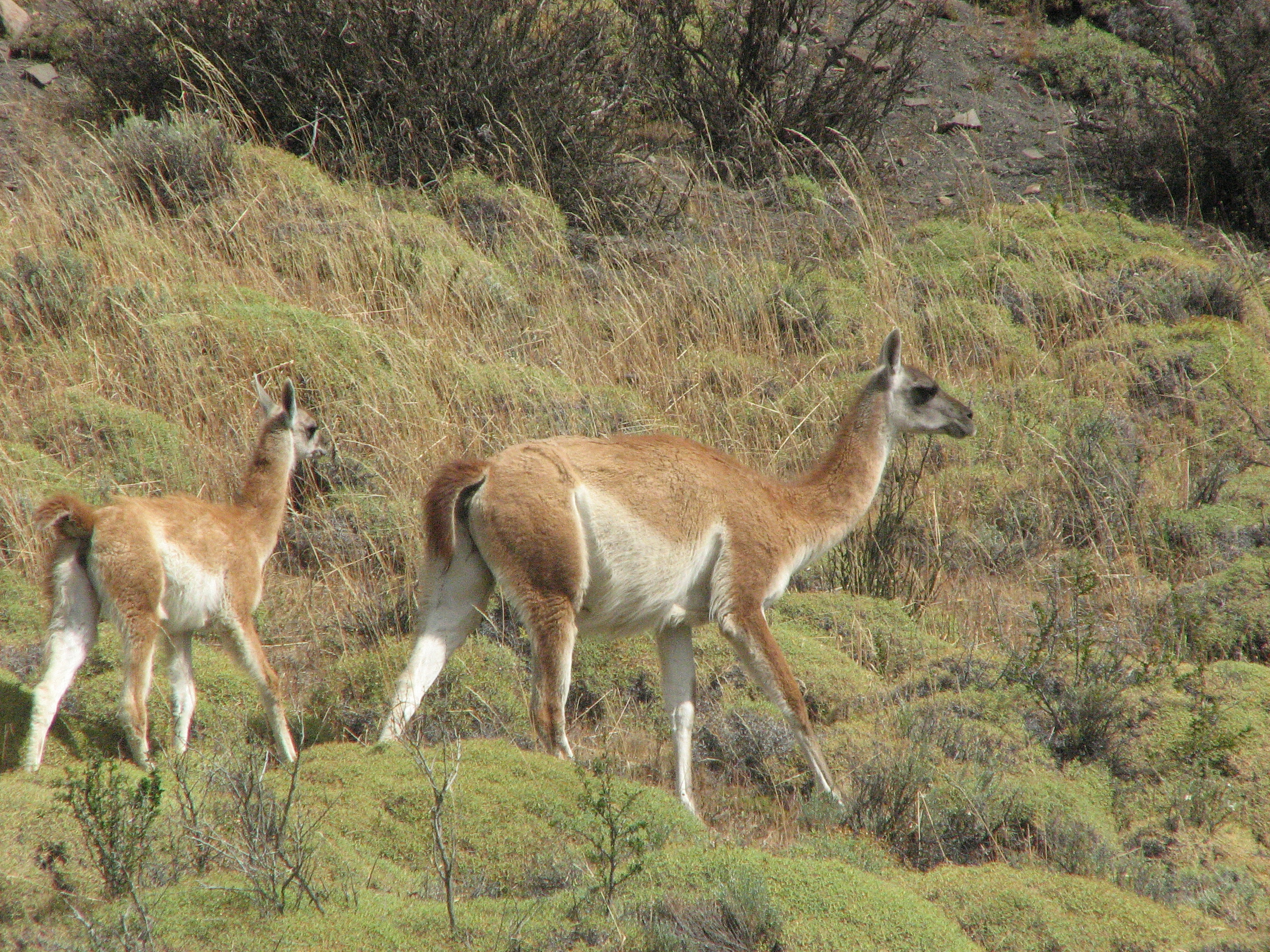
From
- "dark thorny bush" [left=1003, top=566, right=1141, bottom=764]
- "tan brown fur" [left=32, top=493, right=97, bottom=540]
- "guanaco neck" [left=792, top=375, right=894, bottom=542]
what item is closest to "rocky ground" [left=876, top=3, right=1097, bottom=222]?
"guanaco neck" [left=792, top=375, right=894, bottom=542]

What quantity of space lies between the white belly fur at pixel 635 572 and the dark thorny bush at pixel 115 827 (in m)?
2.42

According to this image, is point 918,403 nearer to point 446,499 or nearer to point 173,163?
point 446,499

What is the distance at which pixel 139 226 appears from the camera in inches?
436

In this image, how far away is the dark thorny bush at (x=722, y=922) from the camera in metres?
3.77

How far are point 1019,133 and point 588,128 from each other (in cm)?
645

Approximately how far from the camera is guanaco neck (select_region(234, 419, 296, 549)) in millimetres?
6562

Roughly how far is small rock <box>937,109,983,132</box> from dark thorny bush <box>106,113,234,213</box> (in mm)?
9583

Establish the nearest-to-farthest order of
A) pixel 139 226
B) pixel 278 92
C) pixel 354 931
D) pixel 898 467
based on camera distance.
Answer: pixel 354 931, pixel 898 467, pixel 139 226, pixel 278 92

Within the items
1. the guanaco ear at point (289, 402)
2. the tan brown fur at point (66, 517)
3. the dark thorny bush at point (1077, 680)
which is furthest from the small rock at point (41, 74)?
the dark thorny bush at point (1077, 680)

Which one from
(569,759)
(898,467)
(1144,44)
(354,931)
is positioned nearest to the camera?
(354,931)

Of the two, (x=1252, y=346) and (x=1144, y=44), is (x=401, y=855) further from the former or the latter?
(x=1144, y=44)

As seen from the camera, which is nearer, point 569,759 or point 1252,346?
point 569,759

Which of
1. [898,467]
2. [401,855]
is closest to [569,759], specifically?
[401,855]

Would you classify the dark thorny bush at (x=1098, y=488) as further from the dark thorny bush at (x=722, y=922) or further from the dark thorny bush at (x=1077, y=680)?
the dark thorny bush at (x=722, y=922)
